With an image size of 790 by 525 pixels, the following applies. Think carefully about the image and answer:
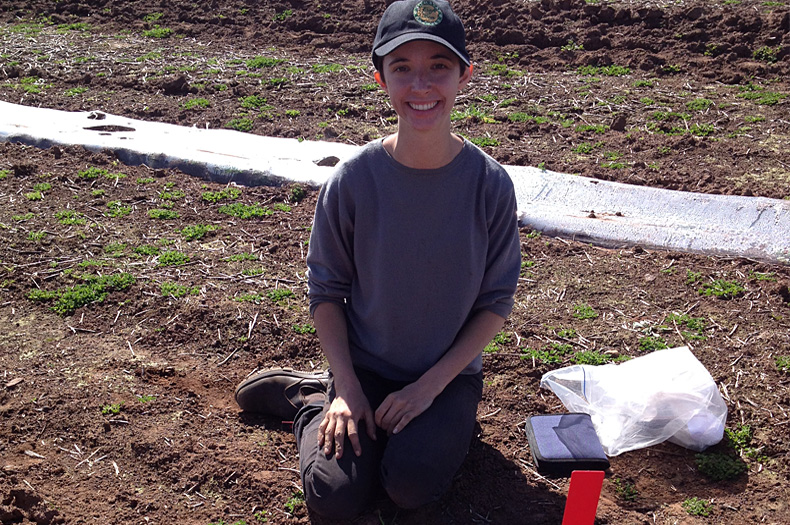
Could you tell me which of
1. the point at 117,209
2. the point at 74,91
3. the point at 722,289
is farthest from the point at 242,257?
the point at 74,91

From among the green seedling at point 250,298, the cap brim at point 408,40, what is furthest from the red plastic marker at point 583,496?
the green seedling at point 250,298

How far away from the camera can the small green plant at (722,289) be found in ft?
13.3

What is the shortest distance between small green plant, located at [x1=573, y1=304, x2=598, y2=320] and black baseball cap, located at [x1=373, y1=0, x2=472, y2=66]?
182 centimetres

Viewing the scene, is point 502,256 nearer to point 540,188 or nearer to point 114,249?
point 540,188

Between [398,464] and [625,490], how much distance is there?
0.95 metres

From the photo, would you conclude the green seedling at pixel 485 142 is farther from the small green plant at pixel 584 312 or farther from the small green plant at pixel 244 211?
the small green plant at pixel 584 312

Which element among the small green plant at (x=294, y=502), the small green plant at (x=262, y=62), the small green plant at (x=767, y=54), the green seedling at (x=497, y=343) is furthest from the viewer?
the small green plant at (x=262, y=62)

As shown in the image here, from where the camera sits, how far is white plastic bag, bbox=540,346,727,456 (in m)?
3.07

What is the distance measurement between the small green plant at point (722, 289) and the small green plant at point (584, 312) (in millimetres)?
623

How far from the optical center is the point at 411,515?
2.76 metres

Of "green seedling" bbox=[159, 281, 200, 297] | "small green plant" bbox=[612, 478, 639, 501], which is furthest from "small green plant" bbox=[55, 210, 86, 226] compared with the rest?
"small green plant" bbox=[612, 478, 639, 501]

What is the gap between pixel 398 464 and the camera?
2594 millimetres

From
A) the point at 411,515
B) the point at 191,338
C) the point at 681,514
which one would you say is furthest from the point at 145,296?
the point at 681,514

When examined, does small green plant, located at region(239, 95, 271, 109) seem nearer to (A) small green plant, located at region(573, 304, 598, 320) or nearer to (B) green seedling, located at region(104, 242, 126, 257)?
(B) green seedling, located at region(104, 242, 126, 257)
